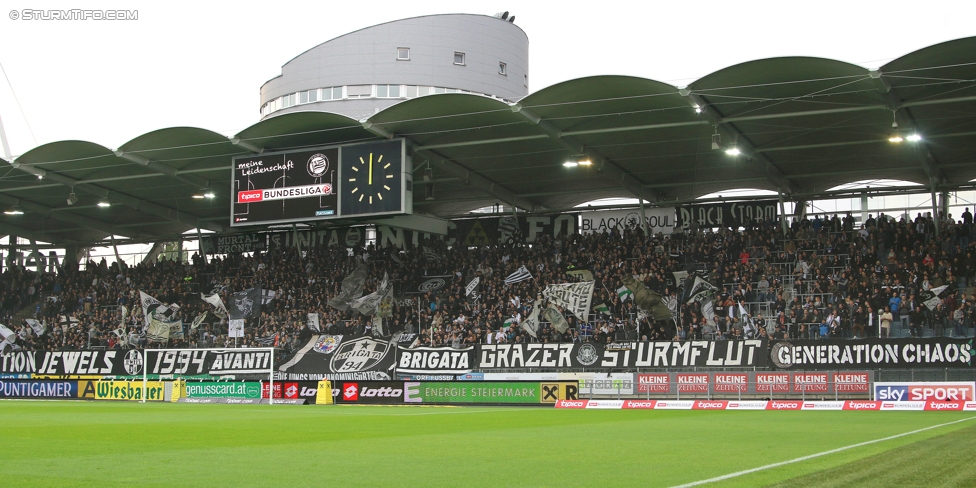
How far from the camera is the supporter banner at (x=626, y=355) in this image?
30.5 meters

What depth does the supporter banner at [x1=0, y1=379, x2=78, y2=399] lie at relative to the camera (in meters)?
39.3

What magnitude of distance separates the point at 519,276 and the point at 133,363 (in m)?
17.6

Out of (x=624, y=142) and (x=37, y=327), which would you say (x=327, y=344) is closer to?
(x=624, y=142)

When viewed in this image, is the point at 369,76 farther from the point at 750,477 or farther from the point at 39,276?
the point at 750,477

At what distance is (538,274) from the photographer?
38875mm

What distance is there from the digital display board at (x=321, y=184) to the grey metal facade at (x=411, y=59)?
35259 millimetres

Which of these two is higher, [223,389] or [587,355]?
[587,355]

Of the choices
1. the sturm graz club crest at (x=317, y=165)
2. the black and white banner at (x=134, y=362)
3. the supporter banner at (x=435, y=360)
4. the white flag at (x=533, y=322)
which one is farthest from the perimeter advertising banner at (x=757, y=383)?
the black and white banner at (x=134, y=362)

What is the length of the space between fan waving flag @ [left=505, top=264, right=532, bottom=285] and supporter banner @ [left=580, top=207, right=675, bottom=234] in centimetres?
455

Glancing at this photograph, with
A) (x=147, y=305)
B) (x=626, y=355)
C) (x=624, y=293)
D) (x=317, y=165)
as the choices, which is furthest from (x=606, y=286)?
(x=147, y=305)

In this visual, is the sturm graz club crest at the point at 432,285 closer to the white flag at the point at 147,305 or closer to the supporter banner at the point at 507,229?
Result: the supporter banner at the point at 507,229

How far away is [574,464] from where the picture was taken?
10055 millimetres

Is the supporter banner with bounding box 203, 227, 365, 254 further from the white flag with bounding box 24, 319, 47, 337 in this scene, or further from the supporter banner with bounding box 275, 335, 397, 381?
the white flag with bounding box 24, 319, 47, 337

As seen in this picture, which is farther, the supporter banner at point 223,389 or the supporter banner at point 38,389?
the supporter banner at point 38,389
